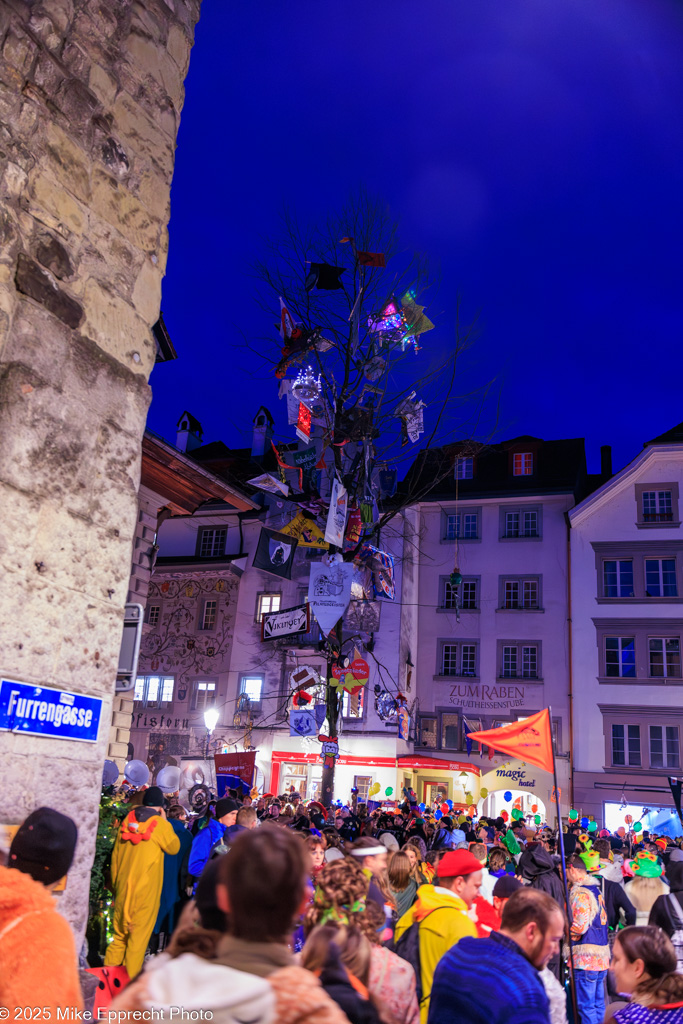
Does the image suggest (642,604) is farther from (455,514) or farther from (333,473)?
(333,473)

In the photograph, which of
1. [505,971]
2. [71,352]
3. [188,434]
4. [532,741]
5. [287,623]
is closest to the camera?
[505,971]

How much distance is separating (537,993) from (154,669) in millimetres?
33073

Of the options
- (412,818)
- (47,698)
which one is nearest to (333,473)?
(412,818)

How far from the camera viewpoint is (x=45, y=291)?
164 inches

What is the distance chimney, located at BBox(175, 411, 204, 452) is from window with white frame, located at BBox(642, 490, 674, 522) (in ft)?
72.8

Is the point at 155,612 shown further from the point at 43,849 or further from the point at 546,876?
the point at 43,849

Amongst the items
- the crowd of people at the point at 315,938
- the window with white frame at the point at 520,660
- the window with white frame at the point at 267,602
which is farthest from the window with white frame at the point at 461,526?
the crowd of people at the point at 315,938

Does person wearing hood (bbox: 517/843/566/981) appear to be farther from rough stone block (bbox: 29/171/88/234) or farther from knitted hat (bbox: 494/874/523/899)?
rough stone block (bbox: 29/171/88/234)

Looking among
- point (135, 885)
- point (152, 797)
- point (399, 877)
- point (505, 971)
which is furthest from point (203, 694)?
point (505, 971)

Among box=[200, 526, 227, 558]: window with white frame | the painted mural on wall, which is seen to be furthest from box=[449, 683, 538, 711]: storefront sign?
box=[200, 526, 227, 558]: window with white frame

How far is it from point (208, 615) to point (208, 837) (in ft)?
89.3

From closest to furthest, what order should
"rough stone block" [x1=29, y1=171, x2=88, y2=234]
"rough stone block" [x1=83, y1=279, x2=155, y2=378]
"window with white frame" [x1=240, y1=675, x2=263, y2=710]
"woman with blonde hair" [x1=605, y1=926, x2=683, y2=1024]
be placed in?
"woman with blonde hair" [x1=605, y1=926, x2=683, y2=1024] → "rough stone block" [x1=29, y1=171, x2=88, y2=234] → "rough stone block" [x1=83, y1=279, x2=155, y2=378] → "window with white frame" [x1=240, y1=675, x2=263, y2=710]

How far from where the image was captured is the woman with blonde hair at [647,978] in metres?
3.36

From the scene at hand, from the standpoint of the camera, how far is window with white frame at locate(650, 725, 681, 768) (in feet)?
92.3
